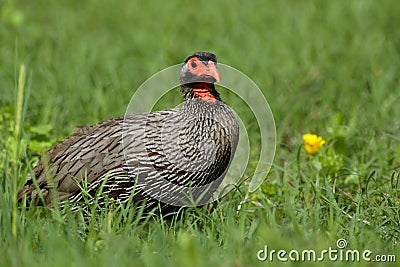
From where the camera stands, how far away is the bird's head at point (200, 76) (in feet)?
14.4

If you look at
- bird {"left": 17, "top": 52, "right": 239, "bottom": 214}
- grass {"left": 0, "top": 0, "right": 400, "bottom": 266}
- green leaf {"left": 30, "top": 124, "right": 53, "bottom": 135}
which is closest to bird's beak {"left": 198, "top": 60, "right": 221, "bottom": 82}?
bird {"left": 17, "top": 52, "right": 239, "bottom": 214}

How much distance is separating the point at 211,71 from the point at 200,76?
8 cm

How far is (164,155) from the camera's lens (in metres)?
4.37

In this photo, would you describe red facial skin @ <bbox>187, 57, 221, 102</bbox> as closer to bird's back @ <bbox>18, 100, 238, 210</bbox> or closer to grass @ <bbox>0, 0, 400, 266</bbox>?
bird's back @ <bbox>18, 100, 238, 210</bbox>

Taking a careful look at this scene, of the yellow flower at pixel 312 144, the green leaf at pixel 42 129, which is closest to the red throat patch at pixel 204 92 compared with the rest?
the yellow flower at pixel 312 144

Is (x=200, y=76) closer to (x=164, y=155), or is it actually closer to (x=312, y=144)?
(x=164, y=155)

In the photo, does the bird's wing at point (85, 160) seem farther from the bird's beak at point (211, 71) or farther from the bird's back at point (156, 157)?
the bird's beak at point (211, 71)

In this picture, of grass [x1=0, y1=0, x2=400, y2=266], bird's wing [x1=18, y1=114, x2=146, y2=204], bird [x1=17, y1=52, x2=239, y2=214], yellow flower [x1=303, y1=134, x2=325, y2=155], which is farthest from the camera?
yellow flower [x1=303, y1=134, x2=325, y2=155]

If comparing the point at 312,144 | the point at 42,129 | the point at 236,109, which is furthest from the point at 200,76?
the point at 236,109

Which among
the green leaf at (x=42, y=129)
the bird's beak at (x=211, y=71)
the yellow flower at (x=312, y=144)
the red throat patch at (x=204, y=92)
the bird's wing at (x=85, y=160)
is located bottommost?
the bird's wing at (x=85, y=160)

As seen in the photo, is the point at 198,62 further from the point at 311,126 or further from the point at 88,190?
the point at 311,126

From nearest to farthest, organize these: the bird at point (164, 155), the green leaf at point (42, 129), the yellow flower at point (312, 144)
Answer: the bird at point (164, 155) → the yellow flower at point (312, 144) → the green leaf at point (42, 129)

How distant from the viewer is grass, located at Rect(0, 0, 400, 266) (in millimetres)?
3514

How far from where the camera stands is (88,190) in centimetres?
442
